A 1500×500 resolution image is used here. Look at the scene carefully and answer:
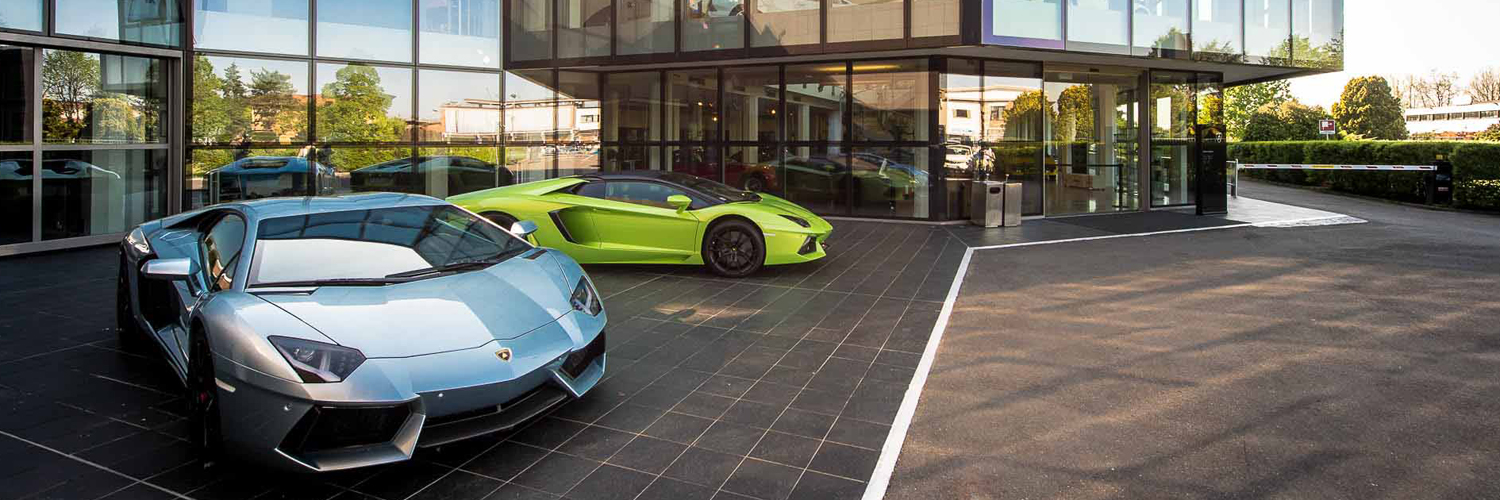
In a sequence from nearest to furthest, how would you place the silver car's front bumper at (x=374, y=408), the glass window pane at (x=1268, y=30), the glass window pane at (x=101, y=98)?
the silver car's front bumper at (x=374, y=408) → the glass window pane at (x=101, y=98) → the glass window pane at (x=1268, y=30)

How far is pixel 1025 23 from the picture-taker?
13984mm

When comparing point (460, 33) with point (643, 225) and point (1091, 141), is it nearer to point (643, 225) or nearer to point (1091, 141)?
point (643, 225)

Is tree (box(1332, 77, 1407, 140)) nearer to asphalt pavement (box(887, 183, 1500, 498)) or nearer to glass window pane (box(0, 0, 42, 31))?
asphalt pavement (box(887, 183, 1500, 498))

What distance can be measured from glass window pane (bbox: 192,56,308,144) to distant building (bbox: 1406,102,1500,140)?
81.9m

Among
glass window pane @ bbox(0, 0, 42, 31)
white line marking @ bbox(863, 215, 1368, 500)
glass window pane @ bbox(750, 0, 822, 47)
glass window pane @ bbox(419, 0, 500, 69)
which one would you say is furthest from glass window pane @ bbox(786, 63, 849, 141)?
glass window pane @ bbox(0, 0, 42, 31)

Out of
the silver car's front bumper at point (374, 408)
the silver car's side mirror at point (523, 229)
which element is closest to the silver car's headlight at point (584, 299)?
the silver car's front bumper at point (374, 408)

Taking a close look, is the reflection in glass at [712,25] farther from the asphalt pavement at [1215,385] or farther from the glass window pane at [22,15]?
the glass window pane at [22,15]

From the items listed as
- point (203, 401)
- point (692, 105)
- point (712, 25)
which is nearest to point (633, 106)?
point (692, 105)

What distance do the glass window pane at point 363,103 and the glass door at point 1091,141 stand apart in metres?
11.7

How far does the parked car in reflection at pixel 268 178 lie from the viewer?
44.7 ft

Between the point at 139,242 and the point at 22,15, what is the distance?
730 cm

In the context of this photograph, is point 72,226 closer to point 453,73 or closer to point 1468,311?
point 453,73

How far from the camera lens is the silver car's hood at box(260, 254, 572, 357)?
146 inches

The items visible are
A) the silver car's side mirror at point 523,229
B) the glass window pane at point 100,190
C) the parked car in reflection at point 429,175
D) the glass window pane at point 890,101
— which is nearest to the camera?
the silver car's side mirror at point 523,229
